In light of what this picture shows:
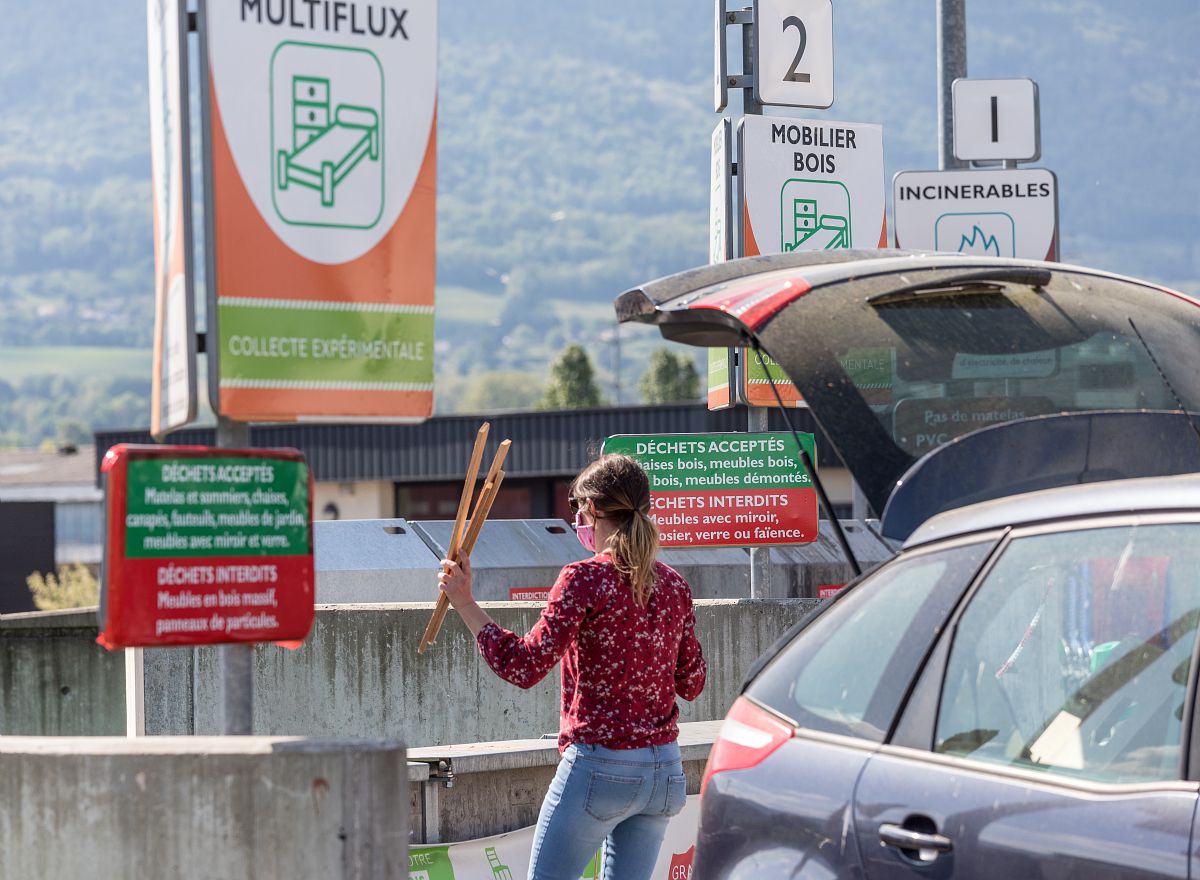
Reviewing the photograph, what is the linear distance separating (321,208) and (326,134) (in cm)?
21

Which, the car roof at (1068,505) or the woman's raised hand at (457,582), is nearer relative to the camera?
the car roof at (1068,505)

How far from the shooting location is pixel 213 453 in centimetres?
449

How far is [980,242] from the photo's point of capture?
12.1 meters

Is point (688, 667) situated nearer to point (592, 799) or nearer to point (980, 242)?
point (592, 799)

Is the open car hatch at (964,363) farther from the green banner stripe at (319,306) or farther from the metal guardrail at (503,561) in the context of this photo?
the metal guardrail at (503,561)

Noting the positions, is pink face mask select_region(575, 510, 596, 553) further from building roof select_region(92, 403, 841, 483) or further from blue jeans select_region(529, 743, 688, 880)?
building roof select_region(92, 403, 841, 483)

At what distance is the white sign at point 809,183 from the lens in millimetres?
11617

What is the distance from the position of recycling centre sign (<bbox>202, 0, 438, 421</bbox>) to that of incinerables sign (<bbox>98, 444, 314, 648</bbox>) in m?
0.36

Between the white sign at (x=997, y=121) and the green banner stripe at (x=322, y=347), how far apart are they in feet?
27.0

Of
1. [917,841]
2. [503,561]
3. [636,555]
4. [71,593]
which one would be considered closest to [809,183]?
[503,561]

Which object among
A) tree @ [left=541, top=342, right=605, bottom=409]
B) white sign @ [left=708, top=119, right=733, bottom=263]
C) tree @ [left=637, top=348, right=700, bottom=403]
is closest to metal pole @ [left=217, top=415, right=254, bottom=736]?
white sign @ [left=708, top=119, right=733, bottom=263]

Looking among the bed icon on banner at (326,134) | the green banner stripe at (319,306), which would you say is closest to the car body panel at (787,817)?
the green banner stripe at (319,306)

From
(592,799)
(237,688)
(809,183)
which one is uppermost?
(809,183)

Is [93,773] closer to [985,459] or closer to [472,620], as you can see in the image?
[472,620]
